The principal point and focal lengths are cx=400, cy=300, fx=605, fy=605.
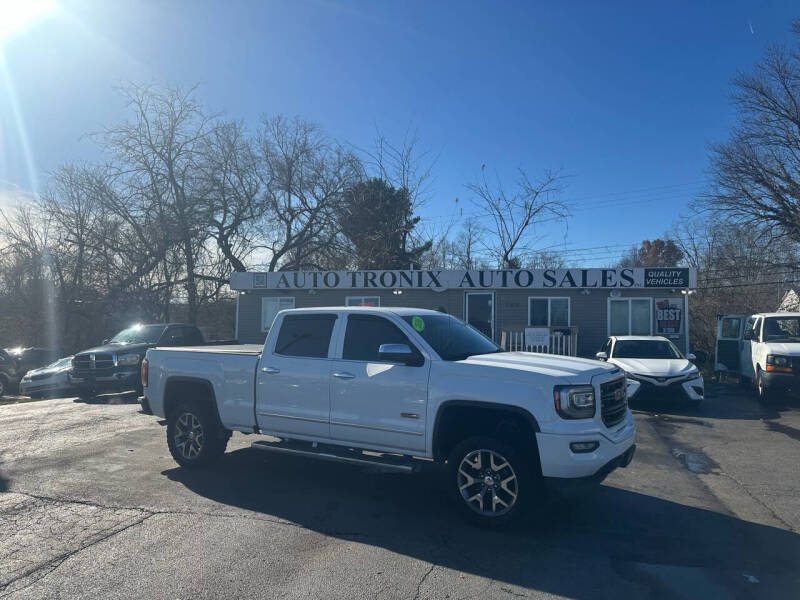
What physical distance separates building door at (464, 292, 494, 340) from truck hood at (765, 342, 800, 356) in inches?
335

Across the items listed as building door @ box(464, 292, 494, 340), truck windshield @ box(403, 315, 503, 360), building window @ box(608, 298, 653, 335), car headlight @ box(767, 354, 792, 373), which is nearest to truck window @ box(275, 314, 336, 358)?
truck windshield @ box(403, 315, 503, 360)

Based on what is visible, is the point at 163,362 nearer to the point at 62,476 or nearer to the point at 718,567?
the point at 62,476

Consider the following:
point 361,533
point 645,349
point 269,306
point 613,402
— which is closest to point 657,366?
point 645,349

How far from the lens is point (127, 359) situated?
15.2 m

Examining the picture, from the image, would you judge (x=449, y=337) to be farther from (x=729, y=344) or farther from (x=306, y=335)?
(x=729, y=344)

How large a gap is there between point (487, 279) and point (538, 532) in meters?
14.3

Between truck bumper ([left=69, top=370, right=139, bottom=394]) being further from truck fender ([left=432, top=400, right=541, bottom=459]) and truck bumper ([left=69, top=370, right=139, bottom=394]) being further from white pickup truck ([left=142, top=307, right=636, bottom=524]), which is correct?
truck fender ([left=432, top=400, right=541, bottom=459])

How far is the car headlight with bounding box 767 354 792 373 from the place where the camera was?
11.9 m

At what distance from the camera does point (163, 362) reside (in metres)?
7.64

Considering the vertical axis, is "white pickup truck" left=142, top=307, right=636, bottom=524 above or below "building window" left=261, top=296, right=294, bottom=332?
below

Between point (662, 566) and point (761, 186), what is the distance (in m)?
28.4

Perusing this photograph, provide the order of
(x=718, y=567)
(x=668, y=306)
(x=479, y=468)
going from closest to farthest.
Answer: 1. (x=718, y=567)
2. (x=479, y=468)
3. (x=668, y=306)

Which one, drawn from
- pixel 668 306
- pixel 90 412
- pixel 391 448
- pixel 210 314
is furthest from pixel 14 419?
pixel 210 314

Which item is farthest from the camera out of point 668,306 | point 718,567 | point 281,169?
point 281,169
